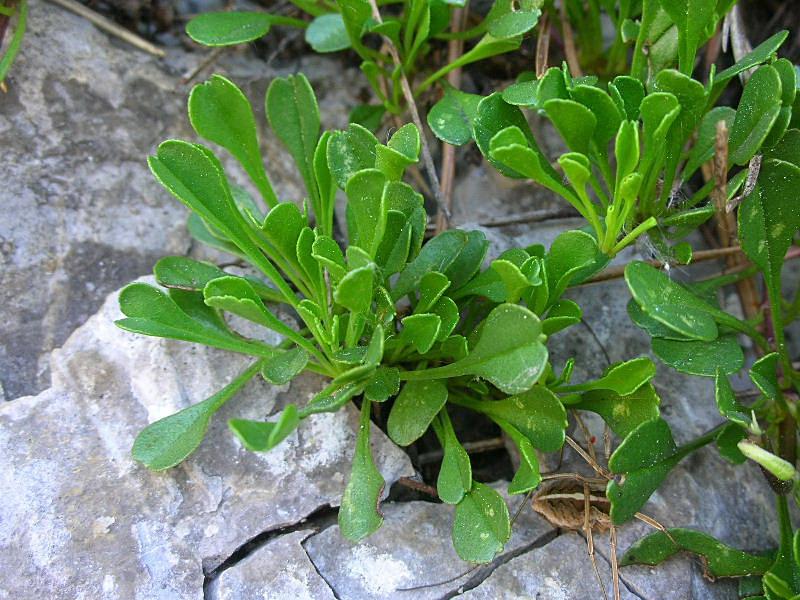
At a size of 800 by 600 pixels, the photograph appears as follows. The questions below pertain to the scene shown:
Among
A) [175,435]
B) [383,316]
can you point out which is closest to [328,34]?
[383,316]

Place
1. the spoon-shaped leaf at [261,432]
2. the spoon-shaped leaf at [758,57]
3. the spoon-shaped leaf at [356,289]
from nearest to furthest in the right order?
the spoon-shaped leaf at [261,432] < the spoon-shaped leaf at [356,289] < the spoon-shaped leaf at [758,57]

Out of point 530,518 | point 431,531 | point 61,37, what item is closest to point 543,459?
point 530,518

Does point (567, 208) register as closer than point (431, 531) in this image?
No

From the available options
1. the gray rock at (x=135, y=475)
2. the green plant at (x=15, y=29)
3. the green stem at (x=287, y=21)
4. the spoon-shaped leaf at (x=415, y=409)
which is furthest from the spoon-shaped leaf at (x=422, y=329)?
the green plant at (x=15, y=29)

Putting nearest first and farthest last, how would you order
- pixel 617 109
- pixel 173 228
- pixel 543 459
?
pixel 617 109
pixel 543 459
pixel 173 228

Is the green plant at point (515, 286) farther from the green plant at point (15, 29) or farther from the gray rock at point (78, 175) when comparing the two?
the green plant at point (15, 29)

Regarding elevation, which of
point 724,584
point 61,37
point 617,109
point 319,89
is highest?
point 617,109

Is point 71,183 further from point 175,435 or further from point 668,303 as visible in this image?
point 668,303

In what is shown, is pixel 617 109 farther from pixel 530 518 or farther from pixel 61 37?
pixel 61 37
